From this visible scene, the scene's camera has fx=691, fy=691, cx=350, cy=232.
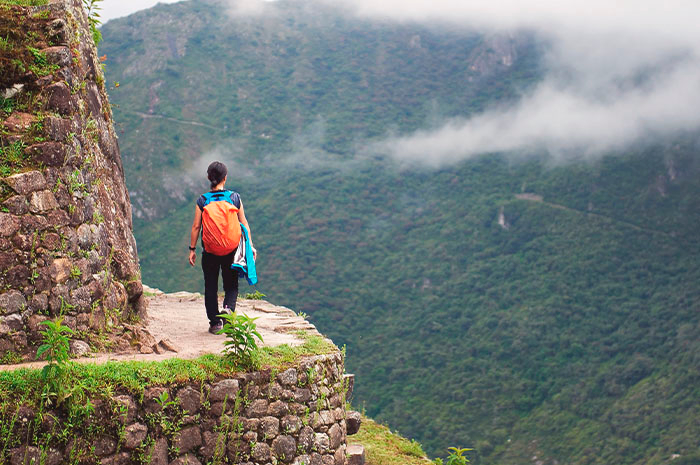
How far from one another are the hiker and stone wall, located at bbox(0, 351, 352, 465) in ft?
4.25

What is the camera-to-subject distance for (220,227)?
22.7ft

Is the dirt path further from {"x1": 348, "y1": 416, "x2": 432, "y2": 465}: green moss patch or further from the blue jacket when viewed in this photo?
the blue jacket

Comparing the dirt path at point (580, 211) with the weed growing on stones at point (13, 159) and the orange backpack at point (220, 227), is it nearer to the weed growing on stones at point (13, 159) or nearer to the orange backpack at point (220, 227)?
the orange backpack at point (220, 227)

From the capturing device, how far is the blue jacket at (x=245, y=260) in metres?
7.08

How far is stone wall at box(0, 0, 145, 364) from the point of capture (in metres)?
5.80

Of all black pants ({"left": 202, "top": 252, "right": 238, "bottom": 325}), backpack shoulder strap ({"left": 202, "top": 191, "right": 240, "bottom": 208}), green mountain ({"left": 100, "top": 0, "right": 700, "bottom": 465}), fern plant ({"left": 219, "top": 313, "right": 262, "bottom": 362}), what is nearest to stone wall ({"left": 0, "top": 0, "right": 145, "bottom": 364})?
black pants ({"left": 202, "top": 252, "right": 238, "bottom": 325})

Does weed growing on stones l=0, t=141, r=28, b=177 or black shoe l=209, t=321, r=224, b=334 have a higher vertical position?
weed growing on stones l=0, t=141, r=28, b=177

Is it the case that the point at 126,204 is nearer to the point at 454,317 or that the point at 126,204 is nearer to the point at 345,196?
the point at 454,317

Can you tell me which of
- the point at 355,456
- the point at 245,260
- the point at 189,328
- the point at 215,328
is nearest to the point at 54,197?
the point at 245,260

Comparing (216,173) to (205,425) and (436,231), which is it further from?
(436,231)

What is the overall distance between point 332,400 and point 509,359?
44827 mm

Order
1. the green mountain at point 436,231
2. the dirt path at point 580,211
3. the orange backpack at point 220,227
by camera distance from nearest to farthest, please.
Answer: the orange backpack at point 220,227, the green mountain at point 436,231, the dirt path at point 580,211

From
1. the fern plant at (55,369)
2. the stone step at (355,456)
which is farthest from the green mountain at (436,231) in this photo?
the fern plant at (55,369)

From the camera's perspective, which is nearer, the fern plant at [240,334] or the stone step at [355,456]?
the fern plant at [240,334]
